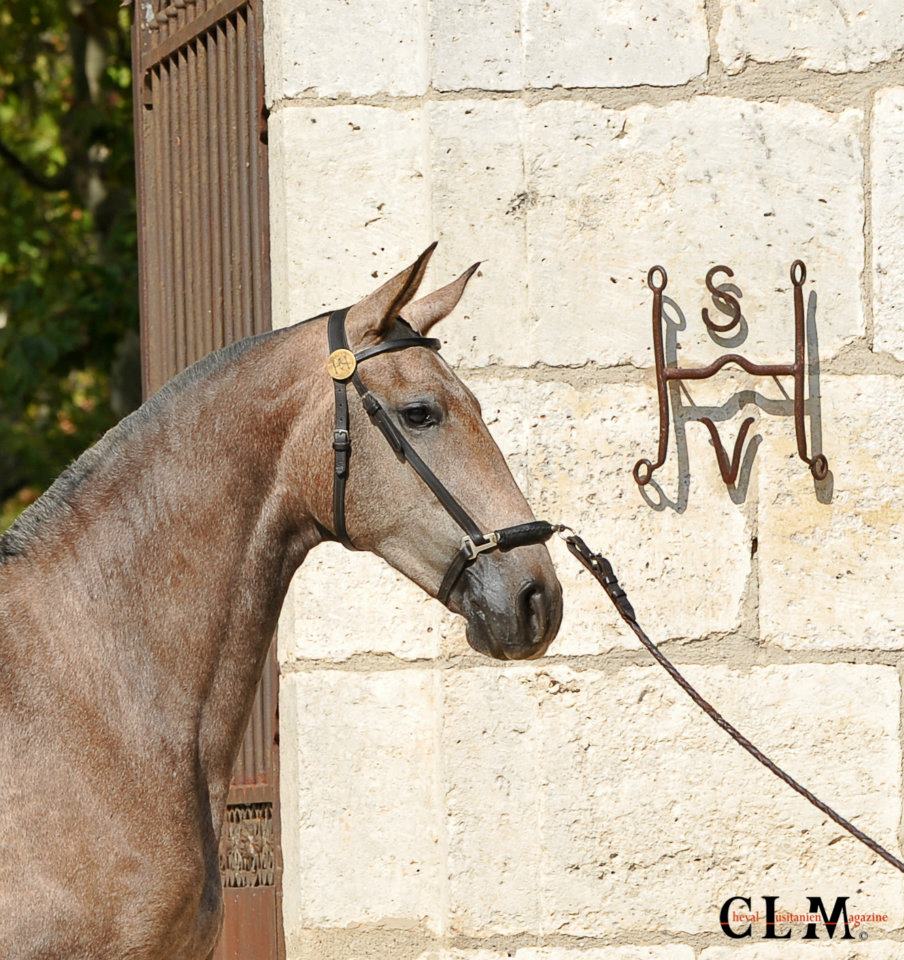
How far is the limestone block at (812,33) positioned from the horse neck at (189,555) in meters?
1.49

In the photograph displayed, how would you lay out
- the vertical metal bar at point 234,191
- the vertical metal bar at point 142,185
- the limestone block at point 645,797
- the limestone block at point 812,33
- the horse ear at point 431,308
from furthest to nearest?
the vertical metal bar at point 142,185, the vertical metal bar at point 234,191, the limestone block at point 812,33, the limestone block at point 645,797, the horse ear at point 431,308

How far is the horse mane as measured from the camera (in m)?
2.57

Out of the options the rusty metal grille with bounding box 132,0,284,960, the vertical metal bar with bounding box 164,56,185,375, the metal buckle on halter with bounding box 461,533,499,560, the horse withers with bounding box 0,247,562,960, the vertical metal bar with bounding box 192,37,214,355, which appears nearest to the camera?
the horse withers with bounding box 0,247,562,960

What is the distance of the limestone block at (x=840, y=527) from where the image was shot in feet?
11.2

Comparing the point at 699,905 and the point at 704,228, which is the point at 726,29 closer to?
the point at 704,228

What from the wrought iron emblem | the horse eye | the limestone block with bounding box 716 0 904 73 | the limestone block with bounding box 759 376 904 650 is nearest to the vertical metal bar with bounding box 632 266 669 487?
the wrought iron emblem

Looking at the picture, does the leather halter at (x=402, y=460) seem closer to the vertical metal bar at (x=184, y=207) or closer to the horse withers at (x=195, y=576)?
the horse withers at (x=195, y=576)

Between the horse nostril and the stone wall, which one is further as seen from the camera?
→ the stone wall

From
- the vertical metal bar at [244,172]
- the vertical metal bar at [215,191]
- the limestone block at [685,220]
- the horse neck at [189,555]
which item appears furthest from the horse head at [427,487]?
the vertical metal bar at [215,191]

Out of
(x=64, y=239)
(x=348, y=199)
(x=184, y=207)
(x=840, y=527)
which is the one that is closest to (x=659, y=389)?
(x=840, y=527)

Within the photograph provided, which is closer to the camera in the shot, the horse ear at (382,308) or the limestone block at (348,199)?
the horse ear at (382,308)

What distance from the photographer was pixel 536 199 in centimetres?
346

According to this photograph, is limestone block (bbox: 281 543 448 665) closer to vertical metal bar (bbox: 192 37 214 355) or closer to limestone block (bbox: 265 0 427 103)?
vertical metal bar (bbox: 192 37 214 355)

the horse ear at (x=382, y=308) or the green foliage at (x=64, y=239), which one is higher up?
the green foliage at (x=64, y=239)
